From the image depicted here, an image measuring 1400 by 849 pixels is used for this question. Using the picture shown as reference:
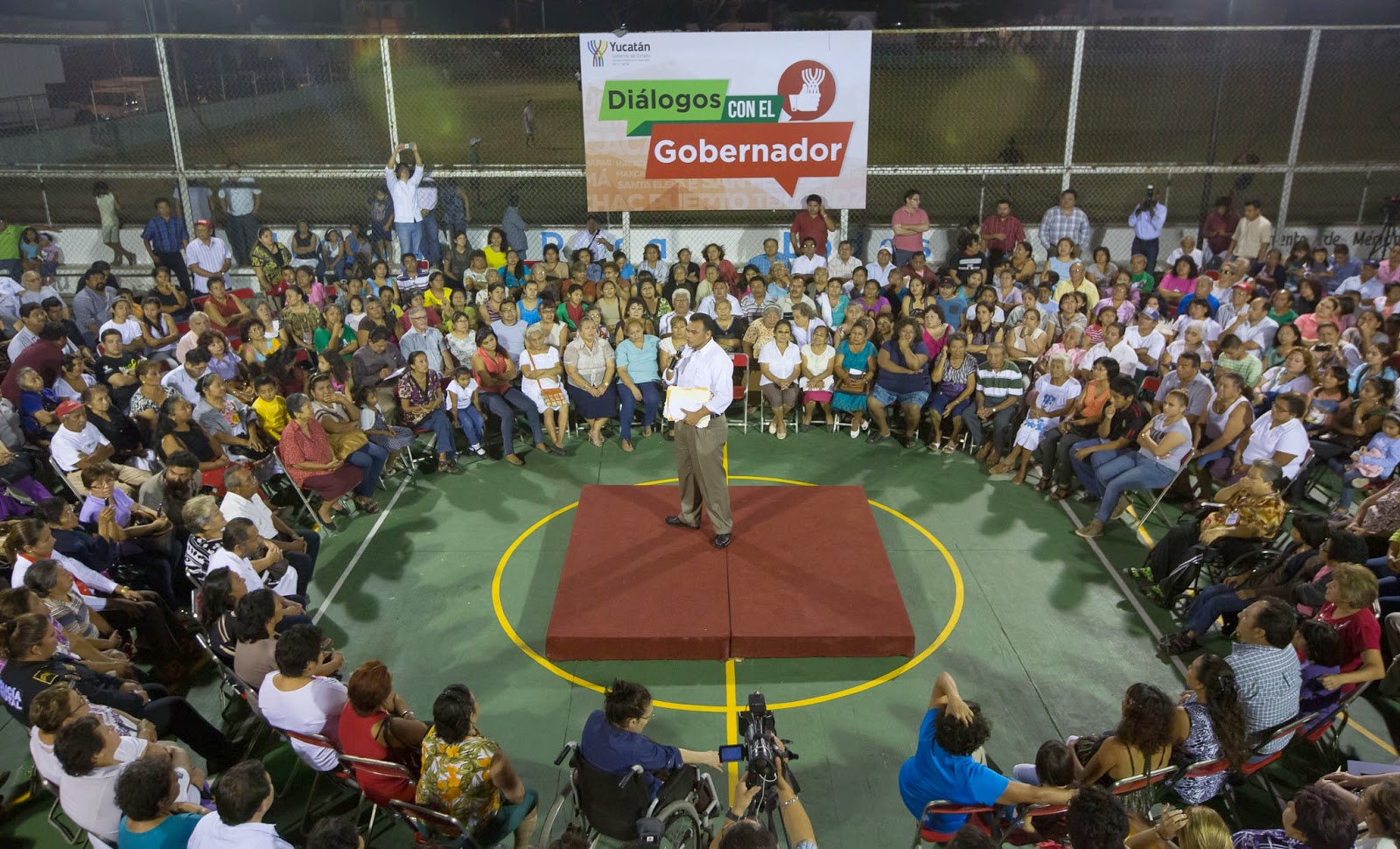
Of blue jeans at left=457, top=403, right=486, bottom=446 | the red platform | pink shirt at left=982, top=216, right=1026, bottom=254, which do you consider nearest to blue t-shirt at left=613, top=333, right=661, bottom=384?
blue jeans at left=457, top=403, right=486, bottom=446

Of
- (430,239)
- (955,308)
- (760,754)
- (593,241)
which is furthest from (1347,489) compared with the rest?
(430,239)

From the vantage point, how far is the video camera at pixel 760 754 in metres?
4.40

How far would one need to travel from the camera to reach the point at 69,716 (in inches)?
185

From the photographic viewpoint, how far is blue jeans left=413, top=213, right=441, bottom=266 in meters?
12.9

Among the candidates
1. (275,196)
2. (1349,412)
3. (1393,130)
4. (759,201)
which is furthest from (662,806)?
(1393,130)

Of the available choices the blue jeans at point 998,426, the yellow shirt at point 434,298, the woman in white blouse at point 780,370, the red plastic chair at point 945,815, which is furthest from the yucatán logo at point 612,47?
the red plastic chair at point 945,815

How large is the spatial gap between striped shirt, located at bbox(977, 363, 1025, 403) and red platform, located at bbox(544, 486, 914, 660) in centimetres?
208

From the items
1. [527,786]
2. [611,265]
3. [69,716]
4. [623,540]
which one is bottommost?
[527,786]

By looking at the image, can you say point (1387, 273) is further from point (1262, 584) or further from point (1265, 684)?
point (1265, 684)

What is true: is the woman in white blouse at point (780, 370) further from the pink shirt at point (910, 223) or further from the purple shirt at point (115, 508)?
the purple shirt at point (115, 508)

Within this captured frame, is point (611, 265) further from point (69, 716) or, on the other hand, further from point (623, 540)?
point (69, 716)

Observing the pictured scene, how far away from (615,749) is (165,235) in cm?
1126

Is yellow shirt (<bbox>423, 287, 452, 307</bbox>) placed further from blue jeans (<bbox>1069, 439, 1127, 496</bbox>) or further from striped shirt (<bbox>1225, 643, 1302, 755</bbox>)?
striped shirt (<bbox>1225, 643, 1302, 755</bbox>)

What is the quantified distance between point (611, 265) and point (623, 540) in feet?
16.5
